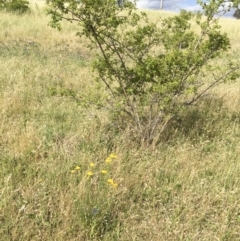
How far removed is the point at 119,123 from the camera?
453cm

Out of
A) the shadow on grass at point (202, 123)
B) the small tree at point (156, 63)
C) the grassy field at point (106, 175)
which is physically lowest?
the grassy field at point (106, 175)

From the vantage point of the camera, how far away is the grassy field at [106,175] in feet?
8.48

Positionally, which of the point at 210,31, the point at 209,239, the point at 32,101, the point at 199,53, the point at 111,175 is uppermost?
the point at 210,31

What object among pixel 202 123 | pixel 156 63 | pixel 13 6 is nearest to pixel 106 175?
pixel 156 63

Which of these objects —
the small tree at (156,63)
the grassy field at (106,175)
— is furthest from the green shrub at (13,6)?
the small tree at (156,63)

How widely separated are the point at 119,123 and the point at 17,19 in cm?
1141

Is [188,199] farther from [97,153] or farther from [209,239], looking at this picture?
[97,153]

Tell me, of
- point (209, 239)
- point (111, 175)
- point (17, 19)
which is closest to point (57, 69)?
point (111, 175)

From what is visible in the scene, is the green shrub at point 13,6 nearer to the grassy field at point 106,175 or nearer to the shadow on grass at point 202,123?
the grassy field at point 106,175

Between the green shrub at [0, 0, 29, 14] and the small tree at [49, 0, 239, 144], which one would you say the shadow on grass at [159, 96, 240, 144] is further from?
the green shrub at [0, 0, 29, 14]

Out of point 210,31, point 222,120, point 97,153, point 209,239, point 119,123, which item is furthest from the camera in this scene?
point 222,120

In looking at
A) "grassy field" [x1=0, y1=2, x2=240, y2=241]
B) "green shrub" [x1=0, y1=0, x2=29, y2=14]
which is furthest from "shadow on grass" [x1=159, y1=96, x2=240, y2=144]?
"green shrub" [x1=0, y1=0, x2=29, y2=14]

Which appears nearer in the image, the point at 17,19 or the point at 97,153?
the point at 97,153

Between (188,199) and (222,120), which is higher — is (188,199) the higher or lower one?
the lower one
